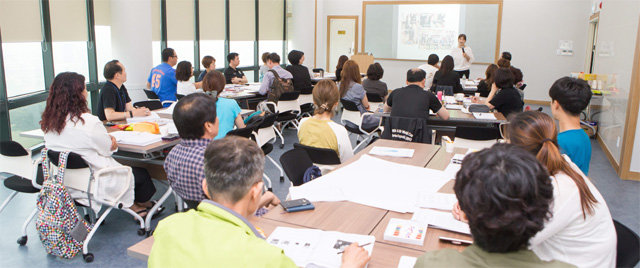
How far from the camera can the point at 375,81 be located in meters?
7.03

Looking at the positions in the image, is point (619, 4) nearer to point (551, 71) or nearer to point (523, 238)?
point (551, 71)

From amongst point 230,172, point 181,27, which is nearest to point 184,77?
A: point 181,27

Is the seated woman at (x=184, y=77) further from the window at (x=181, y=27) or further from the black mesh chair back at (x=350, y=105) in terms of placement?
the window at (x=181, y=27)

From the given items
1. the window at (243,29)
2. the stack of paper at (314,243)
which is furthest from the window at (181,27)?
the stack of paper at (314,243)

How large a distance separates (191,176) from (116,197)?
1211 millimetres

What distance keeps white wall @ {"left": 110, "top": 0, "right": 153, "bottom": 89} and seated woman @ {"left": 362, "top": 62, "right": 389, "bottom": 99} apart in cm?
347

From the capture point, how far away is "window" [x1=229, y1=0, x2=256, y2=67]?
10.8 metres

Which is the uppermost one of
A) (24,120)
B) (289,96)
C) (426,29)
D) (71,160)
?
(426,29)

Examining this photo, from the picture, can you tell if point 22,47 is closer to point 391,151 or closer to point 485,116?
point 391,151

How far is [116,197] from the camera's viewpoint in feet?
12.1

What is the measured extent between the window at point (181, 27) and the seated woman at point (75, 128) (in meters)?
5.52

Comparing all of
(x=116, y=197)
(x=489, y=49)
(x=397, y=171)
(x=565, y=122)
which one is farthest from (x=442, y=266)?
(x=489, y=49)

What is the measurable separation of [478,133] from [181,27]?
6471mm

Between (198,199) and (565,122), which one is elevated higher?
(565,122)
